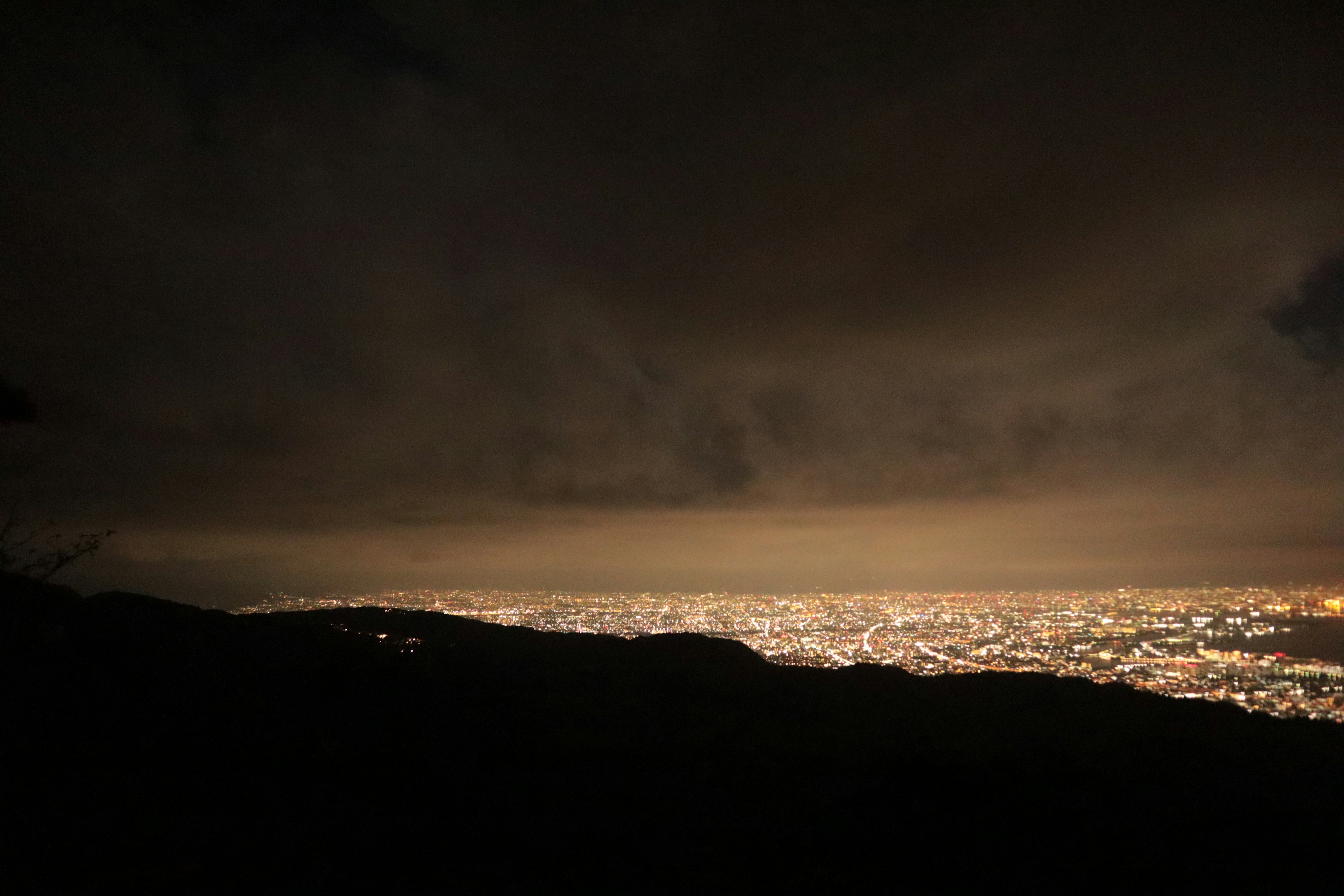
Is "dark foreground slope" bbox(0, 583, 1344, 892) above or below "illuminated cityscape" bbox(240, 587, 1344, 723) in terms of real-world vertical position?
above

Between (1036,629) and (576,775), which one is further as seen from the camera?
(1036,629)

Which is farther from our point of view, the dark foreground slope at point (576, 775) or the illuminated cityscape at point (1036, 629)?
the illuminated cityscape at point (1036, 629)

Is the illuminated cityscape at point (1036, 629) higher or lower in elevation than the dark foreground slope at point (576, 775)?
lower

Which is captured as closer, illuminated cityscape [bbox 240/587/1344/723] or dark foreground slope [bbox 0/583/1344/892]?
dark foreground slope [bbox 0/583/1344/892]

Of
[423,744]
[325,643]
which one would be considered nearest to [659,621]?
[325,643]
